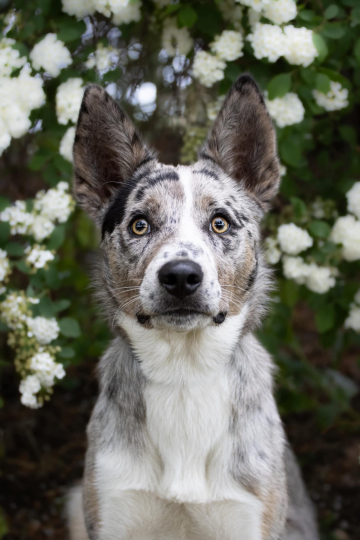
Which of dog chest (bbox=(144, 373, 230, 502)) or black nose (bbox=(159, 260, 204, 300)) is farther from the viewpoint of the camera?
dog chest (bbox=(144, 373, 230, 502))

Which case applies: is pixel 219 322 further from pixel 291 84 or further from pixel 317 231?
pixel 291 84

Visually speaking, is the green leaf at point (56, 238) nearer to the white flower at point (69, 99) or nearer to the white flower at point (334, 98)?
the white flower at point (69, 99)

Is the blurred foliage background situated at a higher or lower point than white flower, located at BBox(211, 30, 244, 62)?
lower

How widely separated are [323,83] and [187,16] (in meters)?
0.78

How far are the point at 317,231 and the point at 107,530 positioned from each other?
71.9 inches

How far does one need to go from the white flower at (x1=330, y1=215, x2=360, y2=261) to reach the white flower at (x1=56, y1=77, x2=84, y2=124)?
4.94 feet

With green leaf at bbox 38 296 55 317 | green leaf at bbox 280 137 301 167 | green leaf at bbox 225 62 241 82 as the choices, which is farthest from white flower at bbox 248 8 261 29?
green leaf at bbox 38 296 55 317

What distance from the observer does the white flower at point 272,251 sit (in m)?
3.40

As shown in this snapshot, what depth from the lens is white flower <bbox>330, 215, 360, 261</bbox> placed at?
126 inches

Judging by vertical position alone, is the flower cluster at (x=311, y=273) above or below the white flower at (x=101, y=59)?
below

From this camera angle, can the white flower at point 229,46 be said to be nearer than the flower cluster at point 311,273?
Yes

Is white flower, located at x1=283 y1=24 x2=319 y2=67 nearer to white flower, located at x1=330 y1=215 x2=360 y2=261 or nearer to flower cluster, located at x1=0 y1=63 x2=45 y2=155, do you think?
white flower, located at x1=330 y1=215 x2=360 y2=261

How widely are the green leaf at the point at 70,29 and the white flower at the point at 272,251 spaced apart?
149cm

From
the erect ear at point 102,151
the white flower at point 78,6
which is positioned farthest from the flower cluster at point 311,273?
the white flower at point 78,6
